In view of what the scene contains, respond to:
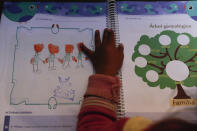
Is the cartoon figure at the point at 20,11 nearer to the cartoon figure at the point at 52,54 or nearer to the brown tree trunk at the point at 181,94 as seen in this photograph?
the cartoon figure at the point at 52,54

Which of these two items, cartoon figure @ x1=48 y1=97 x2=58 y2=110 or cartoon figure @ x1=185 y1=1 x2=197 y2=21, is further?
cartoon figure @ x1=185 y1=1 x2=197 y2=21

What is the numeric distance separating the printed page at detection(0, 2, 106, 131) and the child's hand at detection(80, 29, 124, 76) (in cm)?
2

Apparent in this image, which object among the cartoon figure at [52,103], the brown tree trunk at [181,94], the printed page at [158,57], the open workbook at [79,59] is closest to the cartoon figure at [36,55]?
the open workbook at [79,59]

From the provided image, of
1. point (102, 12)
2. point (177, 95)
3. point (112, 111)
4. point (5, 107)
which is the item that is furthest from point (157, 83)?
point (5, 107)

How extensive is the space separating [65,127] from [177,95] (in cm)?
34

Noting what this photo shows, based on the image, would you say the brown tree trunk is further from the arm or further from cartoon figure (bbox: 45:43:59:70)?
cartoon figure (bbox: 45:43:59:70)

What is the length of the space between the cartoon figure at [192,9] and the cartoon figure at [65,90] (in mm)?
472

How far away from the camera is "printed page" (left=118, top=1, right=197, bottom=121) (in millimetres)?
574

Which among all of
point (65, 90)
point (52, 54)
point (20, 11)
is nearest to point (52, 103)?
point (65, 90)

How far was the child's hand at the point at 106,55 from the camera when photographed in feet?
1.94

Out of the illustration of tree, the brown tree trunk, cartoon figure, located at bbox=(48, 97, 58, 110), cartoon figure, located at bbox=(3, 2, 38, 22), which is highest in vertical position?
cartoon figure, located at bbox=(3, 2, 38, 22)

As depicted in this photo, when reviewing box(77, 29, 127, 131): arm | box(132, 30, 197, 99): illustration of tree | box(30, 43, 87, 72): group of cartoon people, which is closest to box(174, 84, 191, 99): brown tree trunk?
box(132, 30, 197, 99): illustration of tree

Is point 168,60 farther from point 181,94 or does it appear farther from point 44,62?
point 44,62

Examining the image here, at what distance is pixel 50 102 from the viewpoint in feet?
1.86
